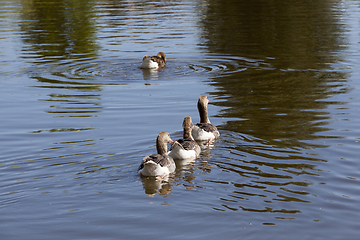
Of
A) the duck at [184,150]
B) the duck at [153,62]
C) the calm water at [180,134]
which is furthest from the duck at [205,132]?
the duck at [153,62]

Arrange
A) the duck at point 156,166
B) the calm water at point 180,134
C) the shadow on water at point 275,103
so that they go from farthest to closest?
the duck at point 156,166 → the shadow on water at point 275,103 → the calm water at point 180,134

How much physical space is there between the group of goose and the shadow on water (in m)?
0.48

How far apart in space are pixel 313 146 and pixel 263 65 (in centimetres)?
1063

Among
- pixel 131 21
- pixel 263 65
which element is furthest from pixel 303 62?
pixel 131 21

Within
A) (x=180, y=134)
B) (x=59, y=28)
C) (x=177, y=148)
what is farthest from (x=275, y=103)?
(x=59, y=28)

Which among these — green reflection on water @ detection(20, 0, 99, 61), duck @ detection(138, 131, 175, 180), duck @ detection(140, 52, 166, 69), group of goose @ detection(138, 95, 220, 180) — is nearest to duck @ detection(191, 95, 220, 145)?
group of goose @ detection(138, 95, 220, 180)

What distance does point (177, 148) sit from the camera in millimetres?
12492

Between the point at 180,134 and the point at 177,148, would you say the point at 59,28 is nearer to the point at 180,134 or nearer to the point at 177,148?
the point at 180,134

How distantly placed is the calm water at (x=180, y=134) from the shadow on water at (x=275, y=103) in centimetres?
5

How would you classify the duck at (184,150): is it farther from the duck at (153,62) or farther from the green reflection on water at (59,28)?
the green reflection on water at (59,28)

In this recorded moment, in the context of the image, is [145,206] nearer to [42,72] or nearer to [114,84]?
[114,84]

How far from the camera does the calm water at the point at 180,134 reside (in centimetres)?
924

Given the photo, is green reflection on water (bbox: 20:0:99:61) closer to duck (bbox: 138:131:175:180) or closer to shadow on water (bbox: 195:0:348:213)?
shadow on water (bbox: 195:0:348:213)

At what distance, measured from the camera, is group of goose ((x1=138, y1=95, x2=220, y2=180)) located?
36.5ft
